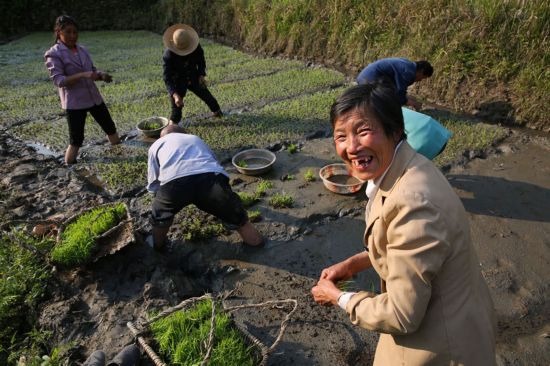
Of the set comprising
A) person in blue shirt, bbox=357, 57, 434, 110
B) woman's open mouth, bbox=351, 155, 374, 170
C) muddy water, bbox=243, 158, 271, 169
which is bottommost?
muddy water, bbox=243, 158, 271, 169

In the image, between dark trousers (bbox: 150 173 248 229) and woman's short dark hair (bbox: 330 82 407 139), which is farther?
dark trousers (bbox: 150 173 248 229)

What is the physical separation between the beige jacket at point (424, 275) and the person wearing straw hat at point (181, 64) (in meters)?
5.50

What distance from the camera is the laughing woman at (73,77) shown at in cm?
548

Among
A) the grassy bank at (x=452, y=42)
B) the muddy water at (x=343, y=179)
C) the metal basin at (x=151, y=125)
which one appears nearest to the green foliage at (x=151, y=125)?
the metal basin at (x=151, y=125)

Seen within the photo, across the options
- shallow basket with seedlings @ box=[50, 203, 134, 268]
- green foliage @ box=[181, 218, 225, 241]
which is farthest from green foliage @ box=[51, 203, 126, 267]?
green foliage @ box=[181, 218, 225, 241]

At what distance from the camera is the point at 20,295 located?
3545mm

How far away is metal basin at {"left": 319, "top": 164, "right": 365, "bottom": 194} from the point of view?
5.05 meters

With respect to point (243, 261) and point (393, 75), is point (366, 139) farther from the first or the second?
point (393, 75)

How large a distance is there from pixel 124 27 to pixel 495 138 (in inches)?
650

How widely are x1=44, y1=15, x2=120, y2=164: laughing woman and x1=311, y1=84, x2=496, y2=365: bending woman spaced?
512 centimetres

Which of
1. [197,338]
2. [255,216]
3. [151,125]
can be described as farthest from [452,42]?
[197,338]

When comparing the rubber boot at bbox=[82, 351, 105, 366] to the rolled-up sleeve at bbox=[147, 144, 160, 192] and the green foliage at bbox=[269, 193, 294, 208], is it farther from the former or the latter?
the green foliage at bbox=[269, 193, 294, 208]

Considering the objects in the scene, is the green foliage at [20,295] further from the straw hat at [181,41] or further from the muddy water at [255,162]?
the straw hat at [181,41]

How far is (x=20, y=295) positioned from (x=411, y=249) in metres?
3.54
